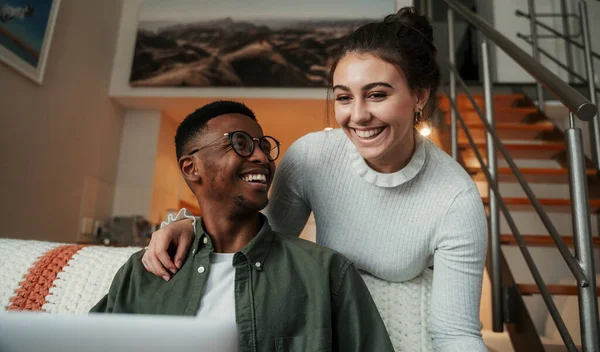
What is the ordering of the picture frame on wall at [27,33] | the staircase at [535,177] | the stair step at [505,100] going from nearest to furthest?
the staircase at [535,177] < the picture frame on wall at [27,33] < the stair step at [505,100]

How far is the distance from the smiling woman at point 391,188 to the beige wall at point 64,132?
2297 millimetres

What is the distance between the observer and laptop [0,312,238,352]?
0.41 m

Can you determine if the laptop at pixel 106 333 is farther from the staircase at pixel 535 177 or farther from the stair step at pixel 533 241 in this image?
the stair step at pixel 533 241

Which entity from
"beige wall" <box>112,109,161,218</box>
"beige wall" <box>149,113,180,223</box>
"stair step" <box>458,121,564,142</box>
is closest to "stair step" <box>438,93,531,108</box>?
"stair step" <box>458,121,564,142</box>

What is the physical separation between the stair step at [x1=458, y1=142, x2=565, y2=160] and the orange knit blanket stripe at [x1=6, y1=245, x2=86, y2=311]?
2.15m

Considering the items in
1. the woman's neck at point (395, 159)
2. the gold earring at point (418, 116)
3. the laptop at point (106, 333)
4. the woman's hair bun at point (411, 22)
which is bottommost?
the laptop at point (106, 333)

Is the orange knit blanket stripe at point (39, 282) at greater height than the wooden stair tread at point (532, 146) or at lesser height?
lesser

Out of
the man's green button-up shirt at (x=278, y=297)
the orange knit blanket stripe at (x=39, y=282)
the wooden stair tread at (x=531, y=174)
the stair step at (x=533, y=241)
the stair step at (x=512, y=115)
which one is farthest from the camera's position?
the stair step at (x=512, y=115)

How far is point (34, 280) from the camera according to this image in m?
1.12

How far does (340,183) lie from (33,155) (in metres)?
2.60

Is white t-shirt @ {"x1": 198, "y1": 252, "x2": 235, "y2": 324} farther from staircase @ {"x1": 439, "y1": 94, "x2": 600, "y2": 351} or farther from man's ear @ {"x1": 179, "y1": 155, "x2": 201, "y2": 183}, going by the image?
staircase @ {"x1": 439, "y1": 94, "x2": 600, "y2": 351}

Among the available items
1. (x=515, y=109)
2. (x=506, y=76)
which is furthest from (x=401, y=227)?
(x=506, y=76)

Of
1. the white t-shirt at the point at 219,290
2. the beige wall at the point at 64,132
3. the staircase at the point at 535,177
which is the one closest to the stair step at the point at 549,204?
the staircase at the point at 535,177

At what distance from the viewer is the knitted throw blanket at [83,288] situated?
110 centimetres
